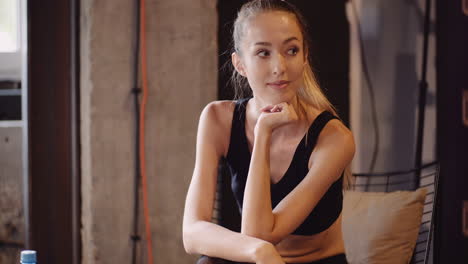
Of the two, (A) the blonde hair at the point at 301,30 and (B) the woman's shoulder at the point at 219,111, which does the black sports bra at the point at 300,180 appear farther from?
(B) the woman's shoulder at the point at 219,111

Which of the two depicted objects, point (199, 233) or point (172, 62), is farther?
point (172, 62)

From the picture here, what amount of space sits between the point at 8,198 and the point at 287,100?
178 centimetres

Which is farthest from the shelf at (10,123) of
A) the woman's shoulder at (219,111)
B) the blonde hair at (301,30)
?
the blonde hair at (301,30)

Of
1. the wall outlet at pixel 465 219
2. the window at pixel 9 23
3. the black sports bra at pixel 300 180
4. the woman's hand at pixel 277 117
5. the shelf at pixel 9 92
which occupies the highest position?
the window at pixel 9 23

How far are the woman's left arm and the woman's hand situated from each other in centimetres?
1

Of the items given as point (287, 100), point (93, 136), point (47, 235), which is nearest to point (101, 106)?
point (93, 136)

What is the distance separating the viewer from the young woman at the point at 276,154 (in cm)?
155

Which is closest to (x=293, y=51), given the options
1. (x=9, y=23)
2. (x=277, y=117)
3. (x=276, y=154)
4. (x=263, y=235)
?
(x=277, y=117)

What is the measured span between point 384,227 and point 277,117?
82 centimetres

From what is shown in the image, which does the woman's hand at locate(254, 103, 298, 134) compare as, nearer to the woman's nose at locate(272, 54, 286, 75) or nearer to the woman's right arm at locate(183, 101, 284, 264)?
the woman's nose at locate(272, 54, 286, 75)

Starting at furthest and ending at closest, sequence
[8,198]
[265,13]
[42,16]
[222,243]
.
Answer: [8,198] < [42,16] < [265,13] < [222,243]

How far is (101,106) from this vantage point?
2537mm

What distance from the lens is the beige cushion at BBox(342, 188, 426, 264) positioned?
2.10 metres

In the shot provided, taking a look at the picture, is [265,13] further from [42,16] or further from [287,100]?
[42,16]
